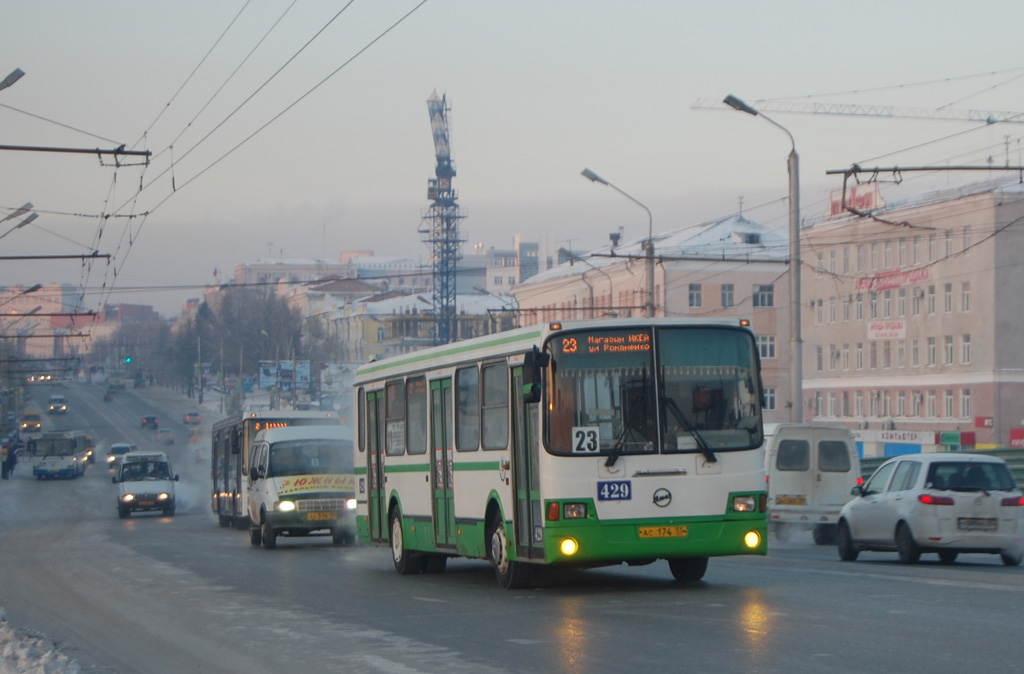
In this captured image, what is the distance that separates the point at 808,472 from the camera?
89.5 ft

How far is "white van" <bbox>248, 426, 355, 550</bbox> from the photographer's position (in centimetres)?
2727

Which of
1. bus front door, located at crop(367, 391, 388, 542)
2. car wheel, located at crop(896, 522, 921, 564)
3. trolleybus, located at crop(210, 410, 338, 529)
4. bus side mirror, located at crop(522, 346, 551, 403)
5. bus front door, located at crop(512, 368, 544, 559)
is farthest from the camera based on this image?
trolleybus, located at crop(210, 410, 338, 529)

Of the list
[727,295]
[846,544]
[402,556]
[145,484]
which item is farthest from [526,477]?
[727,295]

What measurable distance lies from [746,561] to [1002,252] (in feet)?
158

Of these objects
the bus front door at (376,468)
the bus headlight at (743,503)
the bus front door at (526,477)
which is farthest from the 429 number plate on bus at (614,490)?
the bus front door at (376,468)

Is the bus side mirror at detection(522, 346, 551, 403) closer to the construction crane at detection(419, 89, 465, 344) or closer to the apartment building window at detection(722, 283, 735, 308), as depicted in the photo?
the apartment building window at detection(722, 283, 735, 308)

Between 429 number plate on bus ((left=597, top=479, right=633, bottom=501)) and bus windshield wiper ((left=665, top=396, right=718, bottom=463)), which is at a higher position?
bus windshield wiper ((left=665, top=396, right=718, bottom=463))

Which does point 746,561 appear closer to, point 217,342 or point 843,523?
point 843,523

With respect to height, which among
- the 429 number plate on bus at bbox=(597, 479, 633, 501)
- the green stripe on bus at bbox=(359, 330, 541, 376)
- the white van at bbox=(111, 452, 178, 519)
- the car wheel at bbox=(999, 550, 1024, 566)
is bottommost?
the white van at bbox=(111, 452, 178, 519)

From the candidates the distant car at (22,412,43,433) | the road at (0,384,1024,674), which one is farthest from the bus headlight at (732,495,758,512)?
the distant car at (22,412,43,433)

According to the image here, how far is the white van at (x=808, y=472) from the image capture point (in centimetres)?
2717

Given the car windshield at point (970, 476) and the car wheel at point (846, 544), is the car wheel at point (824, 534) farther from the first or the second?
the car windshield at point (970, 476)

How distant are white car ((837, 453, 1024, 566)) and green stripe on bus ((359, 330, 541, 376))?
640cm

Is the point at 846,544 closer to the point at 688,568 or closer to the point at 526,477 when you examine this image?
the point at 688,568
